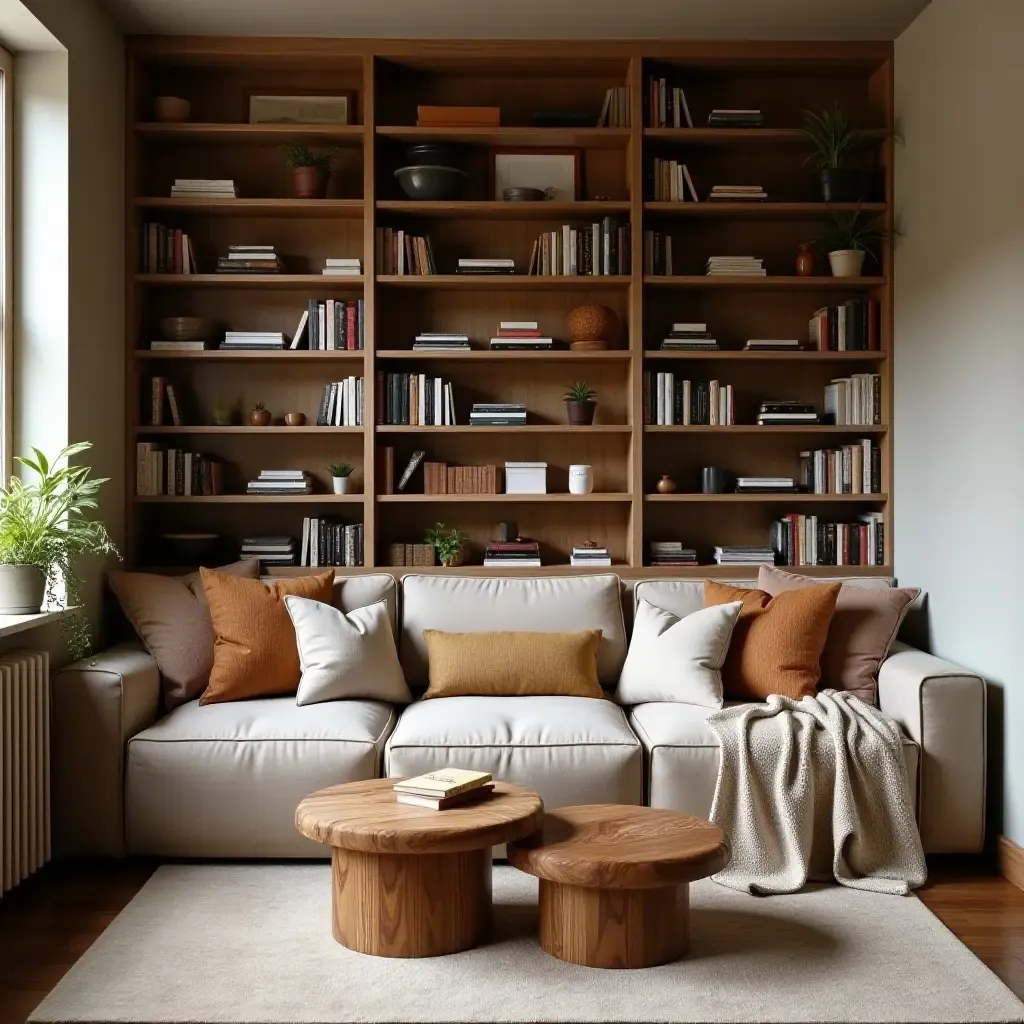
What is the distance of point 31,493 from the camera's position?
354 cm

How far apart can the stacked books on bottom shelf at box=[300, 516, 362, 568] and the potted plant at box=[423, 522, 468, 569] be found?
33 cm

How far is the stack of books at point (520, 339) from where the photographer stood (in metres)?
4.63

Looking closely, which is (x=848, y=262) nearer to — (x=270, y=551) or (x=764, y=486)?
(x=764, y=486)

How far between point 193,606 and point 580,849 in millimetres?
1924

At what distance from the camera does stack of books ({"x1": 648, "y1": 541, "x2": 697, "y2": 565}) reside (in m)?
4.69

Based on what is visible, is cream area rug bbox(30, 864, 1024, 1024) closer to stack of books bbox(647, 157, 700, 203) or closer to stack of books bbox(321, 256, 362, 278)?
stack of books bbox(321, 256, 362, 278)

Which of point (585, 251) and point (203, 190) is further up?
point (203, 190)

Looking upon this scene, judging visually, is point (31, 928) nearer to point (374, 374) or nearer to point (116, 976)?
point (116, 976)

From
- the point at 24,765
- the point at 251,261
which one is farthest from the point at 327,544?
the point at 24,765

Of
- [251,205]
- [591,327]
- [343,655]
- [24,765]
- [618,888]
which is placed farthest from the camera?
[591,327]

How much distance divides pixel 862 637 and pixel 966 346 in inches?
42.0

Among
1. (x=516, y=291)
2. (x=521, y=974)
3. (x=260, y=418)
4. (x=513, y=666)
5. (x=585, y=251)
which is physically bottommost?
(x=521, y=974)

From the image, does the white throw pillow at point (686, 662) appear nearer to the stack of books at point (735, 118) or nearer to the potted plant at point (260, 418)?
the potted plant at point (260, 418)

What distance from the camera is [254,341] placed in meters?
4.61
